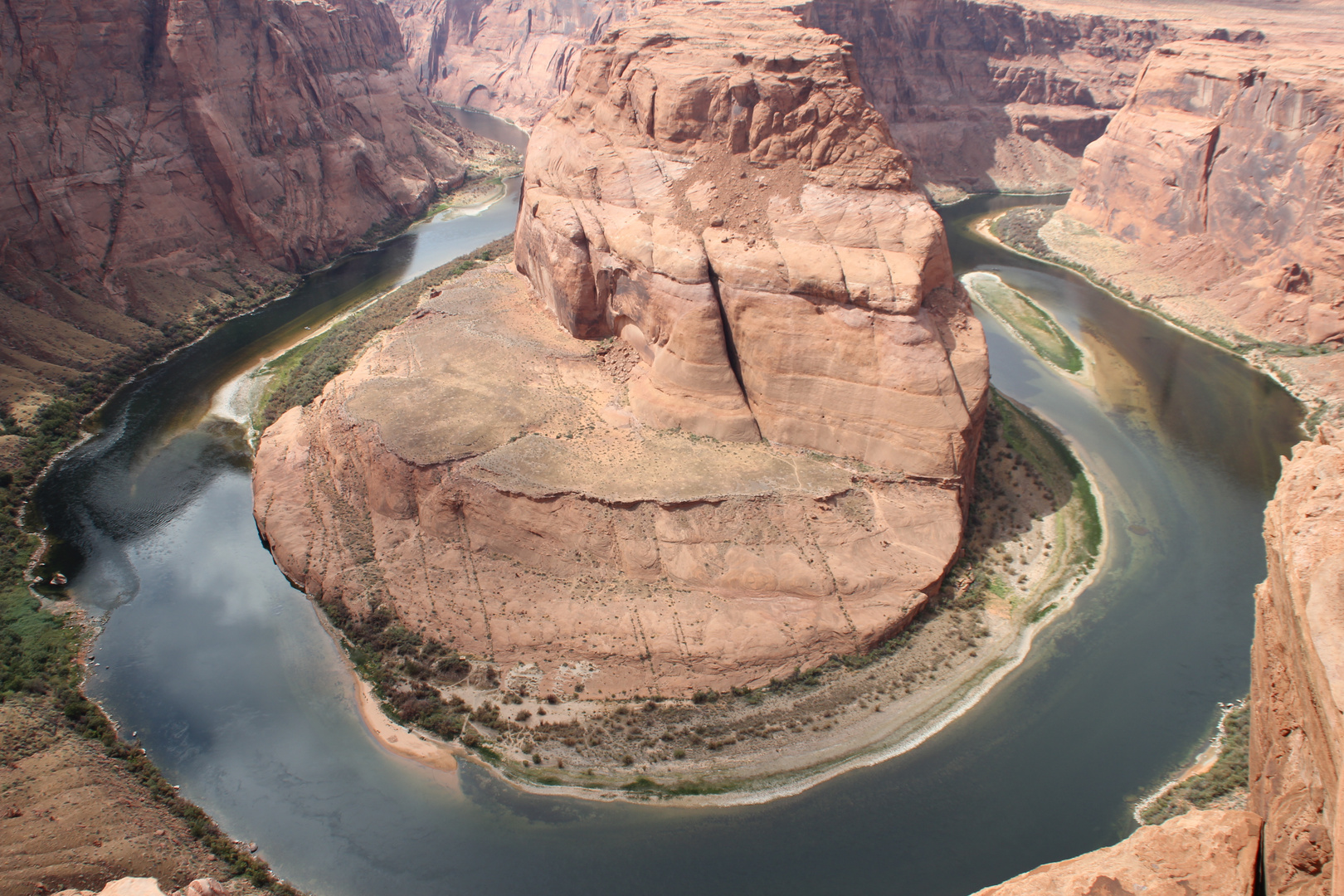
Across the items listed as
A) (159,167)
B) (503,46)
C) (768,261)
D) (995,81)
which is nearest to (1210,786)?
(768,261)

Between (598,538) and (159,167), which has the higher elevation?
(159,167)

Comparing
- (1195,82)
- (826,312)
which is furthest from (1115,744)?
(1195,82)

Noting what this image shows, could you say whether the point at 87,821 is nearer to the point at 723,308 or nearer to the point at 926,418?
the point at 723,308

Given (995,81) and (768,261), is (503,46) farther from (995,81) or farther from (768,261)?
(768,261)

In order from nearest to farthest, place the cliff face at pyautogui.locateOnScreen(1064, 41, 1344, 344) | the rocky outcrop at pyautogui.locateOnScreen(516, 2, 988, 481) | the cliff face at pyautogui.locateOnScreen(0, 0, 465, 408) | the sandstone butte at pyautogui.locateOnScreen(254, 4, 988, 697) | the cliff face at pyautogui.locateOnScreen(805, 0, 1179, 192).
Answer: the sandstone butte at pyautogui.locateOnScreen(254, 4, 988, 697)
the rocky outcrop at pyautogui.locateOnScreen(516, 2, 988, 481)
the cliff face at pyautogui.locateOnScreen(0, 0, 465, 408)
the cliff face at pyautogui.locateOnScreen(1064, 41, 1344, 344)
the cliff face at pyautogui.locateOnScreen(805, 0, 1179, 192)

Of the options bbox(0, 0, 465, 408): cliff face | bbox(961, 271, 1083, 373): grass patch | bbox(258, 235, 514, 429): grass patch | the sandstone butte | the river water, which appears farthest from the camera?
bbox(961, 271, 1083, 373): grass patch

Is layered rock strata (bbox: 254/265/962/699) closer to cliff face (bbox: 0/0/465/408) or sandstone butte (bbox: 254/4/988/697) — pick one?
sandstone butte (bbox: 254/4/988/697)

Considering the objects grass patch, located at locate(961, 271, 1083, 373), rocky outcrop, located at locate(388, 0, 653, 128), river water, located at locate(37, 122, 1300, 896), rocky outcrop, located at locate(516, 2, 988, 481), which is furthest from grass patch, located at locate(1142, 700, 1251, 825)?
rocky outcrop, located at locate(388, 0, 653, 128)
